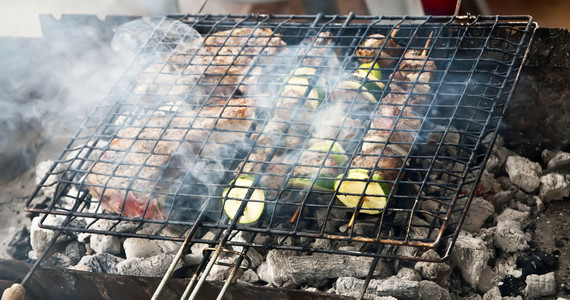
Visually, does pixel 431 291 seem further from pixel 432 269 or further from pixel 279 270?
pixel 279 270

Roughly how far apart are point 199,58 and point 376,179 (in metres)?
Answer: 1.46

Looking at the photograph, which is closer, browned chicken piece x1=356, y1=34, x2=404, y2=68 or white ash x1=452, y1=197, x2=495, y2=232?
white ash x1=452, y1=197, x2=495, y2=232

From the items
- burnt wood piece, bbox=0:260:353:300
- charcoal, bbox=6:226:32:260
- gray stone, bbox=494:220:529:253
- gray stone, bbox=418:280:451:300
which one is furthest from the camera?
charcoal, bbox=6:226:32:260

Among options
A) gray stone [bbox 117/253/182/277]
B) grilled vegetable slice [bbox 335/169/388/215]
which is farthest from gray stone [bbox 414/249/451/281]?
gray stone [bbox 117/253/182/277]

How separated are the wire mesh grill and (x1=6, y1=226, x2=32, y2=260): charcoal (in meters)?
0.21

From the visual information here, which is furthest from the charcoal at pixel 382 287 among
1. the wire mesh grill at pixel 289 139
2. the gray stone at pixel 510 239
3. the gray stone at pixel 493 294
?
the gray stone at pixel 510 239

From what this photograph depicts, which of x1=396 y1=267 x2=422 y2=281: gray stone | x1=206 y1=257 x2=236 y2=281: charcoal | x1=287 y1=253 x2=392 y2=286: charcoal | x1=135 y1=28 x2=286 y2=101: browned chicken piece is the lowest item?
x1=206 y1=257 x2=236 y2=281: charcoal

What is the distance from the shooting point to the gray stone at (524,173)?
3.35 meters

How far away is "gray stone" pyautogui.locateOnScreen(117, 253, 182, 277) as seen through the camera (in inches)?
113

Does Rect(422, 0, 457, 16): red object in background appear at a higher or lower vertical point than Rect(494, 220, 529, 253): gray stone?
lower

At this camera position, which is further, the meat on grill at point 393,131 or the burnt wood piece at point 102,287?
the meat on grill at point 393,131

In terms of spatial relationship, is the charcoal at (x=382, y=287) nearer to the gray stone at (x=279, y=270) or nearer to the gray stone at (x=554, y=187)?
the gray stone at (x=279, y=270)

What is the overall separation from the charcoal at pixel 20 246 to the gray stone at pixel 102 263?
0.69m

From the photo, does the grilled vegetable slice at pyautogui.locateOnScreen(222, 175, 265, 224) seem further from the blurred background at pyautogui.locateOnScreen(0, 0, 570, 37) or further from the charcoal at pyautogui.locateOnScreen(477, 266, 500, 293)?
the blurred background at pyautogui.locateOnScreen(0, 0, 570, 37)
